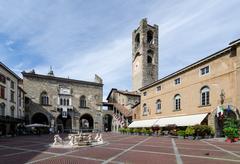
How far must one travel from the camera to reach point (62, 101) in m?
52.3

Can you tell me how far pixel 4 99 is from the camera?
3556 cm

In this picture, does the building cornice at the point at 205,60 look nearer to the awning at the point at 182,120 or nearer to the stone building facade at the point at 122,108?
the awning at the point at 182,120

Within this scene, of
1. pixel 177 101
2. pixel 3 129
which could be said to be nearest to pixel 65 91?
pixel 3 129

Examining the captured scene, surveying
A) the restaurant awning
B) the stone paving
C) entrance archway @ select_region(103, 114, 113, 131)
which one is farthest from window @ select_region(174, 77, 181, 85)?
entrance archway @ select_region(103, 114, 113, 131)

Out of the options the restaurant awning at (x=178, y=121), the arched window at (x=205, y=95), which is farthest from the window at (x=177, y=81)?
the arched window at (x=205, y=95)

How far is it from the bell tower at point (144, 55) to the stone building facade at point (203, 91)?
19874 mm

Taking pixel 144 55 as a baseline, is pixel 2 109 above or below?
below

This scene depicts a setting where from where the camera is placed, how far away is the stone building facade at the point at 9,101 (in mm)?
35094

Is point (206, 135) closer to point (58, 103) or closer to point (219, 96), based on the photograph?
point (219, 96)

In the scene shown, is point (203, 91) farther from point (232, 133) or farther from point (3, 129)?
point (3, 129)

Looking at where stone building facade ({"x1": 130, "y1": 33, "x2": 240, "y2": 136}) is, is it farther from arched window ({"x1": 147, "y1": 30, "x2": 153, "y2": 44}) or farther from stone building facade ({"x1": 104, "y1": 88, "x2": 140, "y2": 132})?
arched window ({"x1": 147, "y1": 30, "x2": 153, "y2": 44})

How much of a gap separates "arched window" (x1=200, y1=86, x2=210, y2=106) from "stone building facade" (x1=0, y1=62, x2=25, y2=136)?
1018 inches

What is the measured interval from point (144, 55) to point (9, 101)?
34.8 meters

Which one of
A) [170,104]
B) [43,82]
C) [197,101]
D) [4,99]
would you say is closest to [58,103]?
[43,82]
